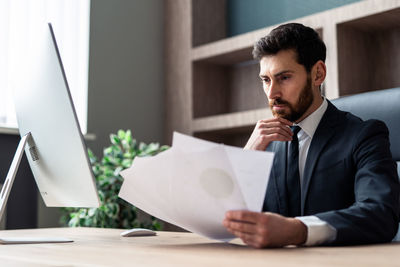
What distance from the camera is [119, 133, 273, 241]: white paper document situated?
81 cm

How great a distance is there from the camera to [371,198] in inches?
42.6

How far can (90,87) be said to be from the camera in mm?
3139

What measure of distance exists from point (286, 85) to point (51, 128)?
28.2 inches

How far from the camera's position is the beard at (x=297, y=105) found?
1517 millimetres

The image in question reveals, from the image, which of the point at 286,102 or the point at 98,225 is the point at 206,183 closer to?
the point at 286,102

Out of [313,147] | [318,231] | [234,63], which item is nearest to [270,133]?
[313,147]

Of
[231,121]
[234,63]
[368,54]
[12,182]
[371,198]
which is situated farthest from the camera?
[234,63]

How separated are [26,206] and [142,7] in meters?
1.57

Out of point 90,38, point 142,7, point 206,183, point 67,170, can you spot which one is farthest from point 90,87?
point 206,183

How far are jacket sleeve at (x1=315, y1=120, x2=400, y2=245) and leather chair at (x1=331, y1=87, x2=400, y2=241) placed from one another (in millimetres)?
151

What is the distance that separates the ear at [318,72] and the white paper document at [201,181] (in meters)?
0.77

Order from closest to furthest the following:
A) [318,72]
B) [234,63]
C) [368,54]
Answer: [318,72] < [368,54] < [234,63]

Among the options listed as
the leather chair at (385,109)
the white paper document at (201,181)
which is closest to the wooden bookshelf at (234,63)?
the leather chair at (385,109)

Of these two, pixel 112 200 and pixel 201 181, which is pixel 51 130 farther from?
pixel 112 200
